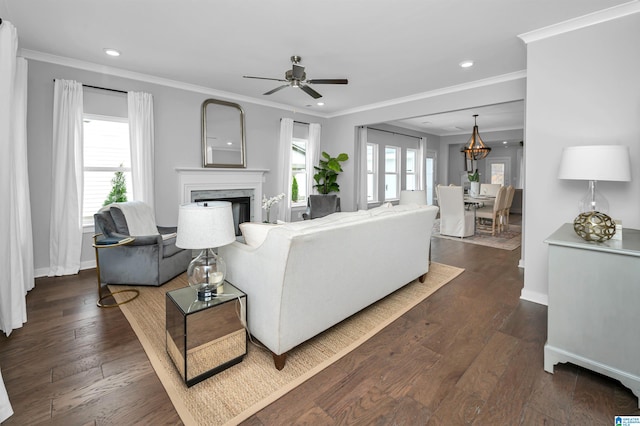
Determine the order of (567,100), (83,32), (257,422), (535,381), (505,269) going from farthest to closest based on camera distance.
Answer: (505,269)
(83,32)
(567,100)
(535,381)
(257,422)

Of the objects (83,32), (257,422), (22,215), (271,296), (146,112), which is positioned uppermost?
(83,32)

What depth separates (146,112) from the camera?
4207mm

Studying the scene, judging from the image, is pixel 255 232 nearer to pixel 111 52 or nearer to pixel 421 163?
pixel 111 52

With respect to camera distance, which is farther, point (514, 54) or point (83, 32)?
point (514, 54)

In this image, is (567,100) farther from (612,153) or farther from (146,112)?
(146,112)

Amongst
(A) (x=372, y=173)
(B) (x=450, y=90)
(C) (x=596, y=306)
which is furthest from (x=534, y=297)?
(A) (x=372, y=173)

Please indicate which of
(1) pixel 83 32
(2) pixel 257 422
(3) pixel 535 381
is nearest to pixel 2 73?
(1) pixel 83 32

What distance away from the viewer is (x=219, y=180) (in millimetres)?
5098

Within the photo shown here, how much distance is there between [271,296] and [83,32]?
334 centimetres

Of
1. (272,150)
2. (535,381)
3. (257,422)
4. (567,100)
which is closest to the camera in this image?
(257,422)

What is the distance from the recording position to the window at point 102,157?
3959 millimetres

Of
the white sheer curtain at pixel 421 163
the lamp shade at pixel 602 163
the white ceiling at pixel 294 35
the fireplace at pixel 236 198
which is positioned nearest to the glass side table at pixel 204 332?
the white ceiling at pixel 294 35

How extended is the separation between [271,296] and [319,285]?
35cm

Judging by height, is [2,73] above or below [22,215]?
above
